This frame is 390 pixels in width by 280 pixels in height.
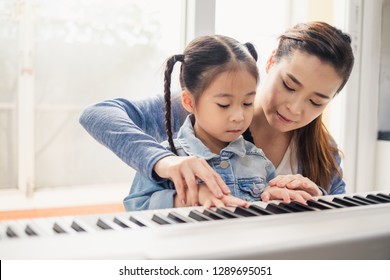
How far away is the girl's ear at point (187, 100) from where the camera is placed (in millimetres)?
1096

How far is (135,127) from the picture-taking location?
1029 millimetres

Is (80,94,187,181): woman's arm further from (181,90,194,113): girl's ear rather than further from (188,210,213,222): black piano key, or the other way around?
(188,210,213,222): black piano key

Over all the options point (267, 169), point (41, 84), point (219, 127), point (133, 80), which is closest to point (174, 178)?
point (219, 127)

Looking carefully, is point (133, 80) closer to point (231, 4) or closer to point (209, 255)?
point (231, 4)

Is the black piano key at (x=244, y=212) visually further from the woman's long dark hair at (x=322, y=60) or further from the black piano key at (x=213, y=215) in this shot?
the woman's long dark hair at (x=322, y=60)

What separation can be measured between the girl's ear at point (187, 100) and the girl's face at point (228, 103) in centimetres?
3

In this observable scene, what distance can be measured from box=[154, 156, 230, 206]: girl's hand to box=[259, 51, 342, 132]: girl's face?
0.40 m

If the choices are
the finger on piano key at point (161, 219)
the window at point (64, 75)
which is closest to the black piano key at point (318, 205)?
the finger on piano key at point (161, 219)

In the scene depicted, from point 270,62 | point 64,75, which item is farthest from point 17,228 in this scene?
point 64,75

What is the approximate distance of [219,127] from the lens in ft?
3.44

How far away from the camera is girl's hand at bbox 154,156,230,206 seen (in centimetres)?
78

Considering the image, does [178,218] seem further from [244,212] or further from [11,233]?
[11,233]

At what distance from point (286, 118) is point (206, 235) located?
0.70 meters
